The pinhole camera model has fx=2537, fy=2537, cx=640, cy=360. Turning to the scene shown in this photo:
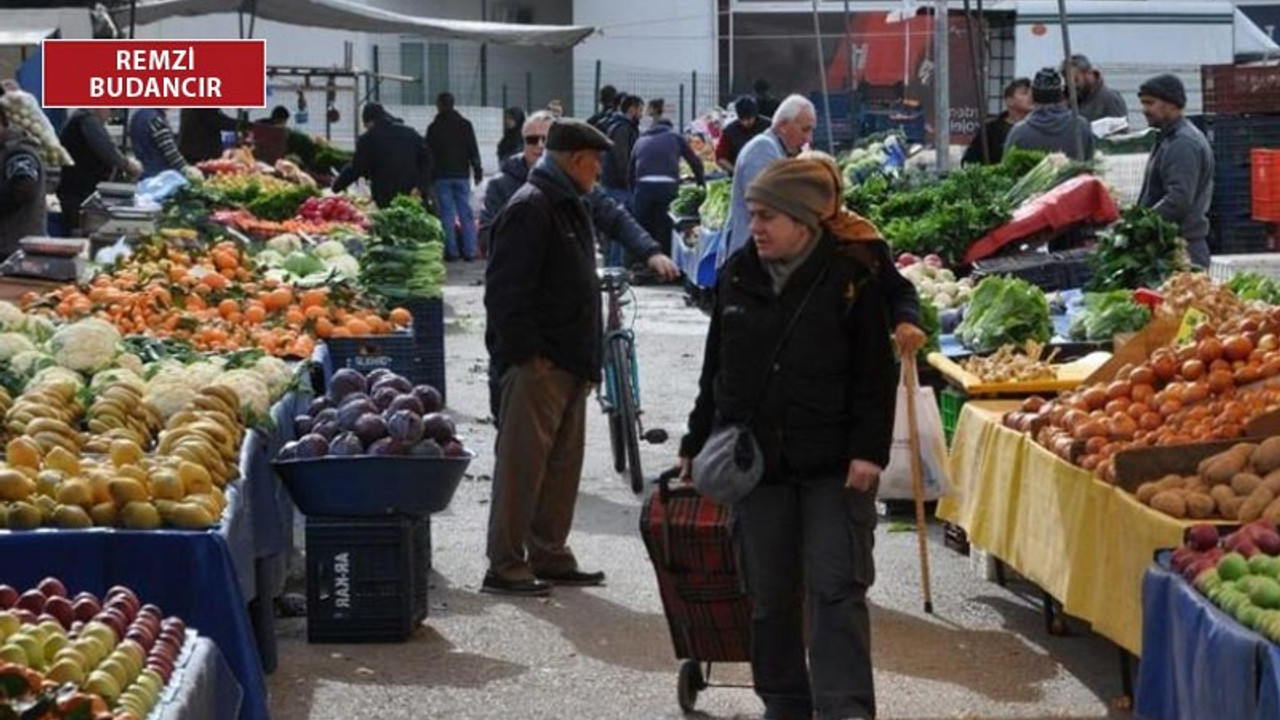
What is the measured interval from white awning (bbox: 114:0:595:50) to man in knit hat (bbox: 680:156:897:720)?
22.6 meters

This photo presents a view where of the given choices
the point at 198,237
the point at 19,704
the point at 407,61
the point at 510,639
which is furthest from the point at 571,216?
the point at 407,61

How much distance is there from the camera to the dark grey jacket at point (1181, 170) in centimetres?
1409

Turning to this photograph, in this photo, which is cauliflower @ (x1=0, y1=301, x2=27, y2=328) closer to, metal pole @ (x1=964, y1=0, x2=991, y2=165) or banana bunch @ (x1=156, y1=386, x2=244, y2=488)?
banana bunch @ (x1=156, y1=386, x2=244, y2=488)

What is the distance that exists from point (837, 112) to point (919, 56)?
6.20 feet

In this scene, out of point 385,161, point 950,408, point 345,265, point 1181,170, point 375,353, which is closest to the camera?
point 950,408

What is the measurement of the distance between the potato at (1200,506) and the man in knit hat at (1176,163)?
6.12 metres

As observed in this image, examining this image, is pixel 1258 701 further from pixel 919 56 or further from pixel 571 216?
pixel 919 56

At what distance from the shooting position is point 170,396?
989cm

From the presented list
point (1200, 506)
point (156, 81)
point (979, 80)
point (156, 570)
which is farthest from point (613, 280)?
point (156, 81)

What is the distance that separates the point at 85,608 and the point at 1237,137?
48.0 feet

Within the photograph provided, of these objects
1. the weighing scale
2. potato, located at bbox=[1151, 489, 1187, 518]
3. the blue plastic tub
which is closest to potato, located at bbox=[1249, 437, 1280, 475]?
potato, located at bbox=[1151, 489, 1187, 518]

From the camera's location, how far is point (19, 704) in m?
5.14

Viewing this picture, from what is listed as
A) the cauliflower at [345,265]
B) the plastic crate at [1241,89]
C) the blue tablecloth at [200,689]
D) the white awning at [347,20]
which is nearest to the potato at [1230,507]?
the blue tablecloth at [200,689]

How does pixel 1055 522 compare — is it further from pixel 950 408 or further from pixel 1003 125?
pixel 1003 125
